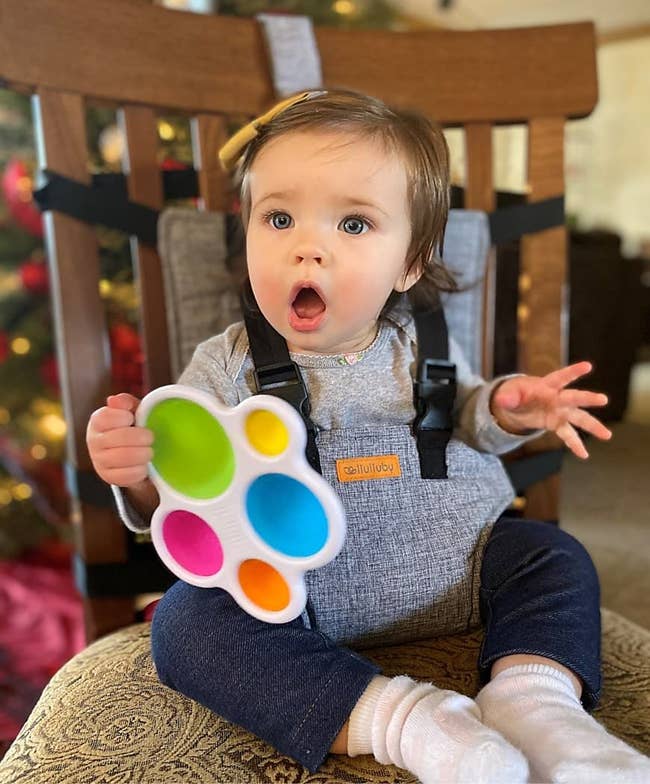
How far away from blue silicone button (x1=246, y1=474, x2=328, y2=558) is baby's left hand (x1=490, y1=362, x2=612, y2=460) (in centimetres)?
26

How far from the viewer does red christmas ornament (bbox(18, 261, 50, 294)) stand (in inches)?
57.5

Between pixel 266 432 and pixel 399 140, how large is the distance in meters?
0.31

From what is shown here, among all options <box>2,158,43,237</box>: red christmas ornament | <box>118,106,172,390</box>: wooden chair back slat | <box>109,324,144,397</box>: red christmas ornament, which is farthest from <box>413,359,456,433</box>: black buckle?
<box>2,158,43,237</box>: red christmas ornament

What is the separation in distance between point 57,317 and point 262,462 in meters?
0.45

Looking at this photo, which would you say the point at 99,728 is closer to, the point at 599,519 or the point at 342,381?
the point at 342,381

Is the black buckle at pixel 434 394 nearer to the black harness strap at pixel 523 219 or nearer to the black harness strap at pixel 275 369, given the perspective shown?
the black harness strap at pixel 275 369

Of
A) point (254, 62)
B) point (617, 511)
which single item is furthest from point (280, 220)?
point (617, 511)

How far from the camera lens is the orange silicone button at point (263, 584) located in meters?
0.53

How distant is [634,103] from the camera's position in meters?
3.98

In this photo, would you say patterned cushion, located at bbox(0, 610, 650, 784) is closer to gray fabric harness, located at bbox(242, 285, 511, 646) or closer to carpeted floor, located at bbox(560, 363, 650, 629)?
gray fabric harness, located at bbox(242, 285, 511, 646)

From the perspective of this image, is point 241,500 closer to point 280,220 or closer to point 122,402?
point 122,402

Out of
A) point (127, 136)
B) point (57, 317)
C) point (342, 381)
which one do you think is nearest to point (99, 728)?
point (342, 381)

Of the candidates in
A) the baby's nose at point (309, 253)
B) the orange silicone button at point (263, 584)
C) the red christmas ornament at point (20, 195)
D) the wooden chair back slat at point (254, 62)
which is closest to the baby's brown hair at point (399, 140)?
the baby's nose at point (309, 253)

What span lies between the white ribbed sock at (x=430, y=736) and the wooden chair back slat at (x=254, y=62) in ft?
Result: 2.26
